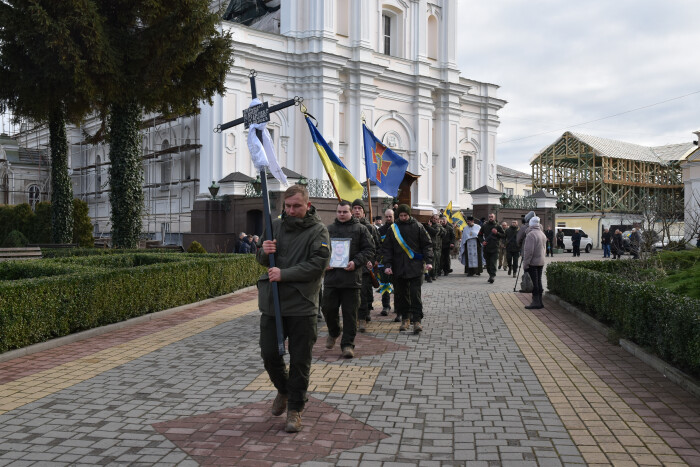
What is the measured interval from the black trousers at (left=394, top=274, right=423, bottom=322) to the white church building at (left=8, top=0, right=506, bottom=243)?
60.9 ft

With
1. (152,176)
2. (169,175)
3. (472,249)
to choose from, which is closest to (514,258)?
(472,249)

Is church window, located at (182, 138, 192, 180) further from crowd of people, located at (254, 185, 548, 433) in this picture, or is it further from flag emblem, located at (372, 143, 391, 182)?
flag emblem, located at (372, 143, 391, 182)

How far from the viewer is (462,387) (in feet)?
20.9

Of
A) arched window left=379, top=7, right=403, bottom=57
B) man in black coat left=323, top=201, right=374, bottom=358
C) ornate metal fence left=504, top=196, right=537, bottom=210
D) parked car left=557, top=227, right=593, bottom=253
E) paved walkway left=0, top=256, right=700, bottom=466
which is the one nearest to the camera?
paved walkway left=0, top=256, right=700, bottom=466

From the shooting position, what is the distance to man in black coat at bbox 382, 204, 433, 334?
31.6 feet

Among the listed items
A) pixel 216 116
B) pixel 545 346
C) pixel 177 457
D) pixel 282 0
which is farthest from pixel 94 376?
pixel 282 0

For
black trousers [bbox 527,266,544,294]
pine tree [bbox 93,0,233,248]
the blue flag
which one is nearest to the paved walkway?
black trousers [bbox 527,266,544,294]

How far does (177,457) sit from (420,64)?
121 ft

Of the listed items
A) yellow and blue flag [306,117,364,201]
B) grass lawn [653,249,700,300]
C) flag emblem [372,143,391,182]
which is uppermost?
flag emblem [372,143,391,182]

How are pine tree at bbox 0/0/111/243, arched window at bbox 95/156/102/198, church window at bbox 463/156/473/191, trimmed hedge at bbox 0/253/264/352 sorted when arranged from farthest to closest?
church window at bbox 463/156/473/191 < arched window at bbox 95/156/102/198 < pine tree at bbox 0/0/111/243 < trimmed hedge at bbox 0/253/264/352

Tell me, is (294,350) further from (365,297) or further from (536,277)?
(536,277)

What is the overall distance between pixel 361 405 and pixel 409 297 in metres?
4.25

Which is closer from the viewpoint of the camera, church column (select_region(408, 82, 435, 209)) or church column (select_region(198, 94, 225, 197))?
church column (select_region(198, 94, 225, 197))

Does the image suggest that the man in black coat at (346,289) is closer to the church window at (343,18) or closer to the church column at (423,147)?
the church window at (343,18)
